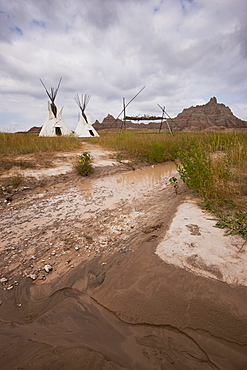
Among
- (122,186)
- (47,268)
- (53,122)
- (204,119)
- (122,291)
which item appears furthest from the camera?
(204,119)

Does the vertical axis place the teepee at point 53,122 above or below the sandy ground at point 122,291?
above

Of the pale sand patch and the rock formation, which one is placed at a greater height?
the rock formation

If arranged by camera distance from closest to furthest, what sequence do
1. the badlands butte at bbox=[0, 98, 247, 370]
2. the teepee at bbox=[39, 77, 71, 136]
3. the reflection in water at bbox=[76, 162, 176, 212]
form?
the badlands butte at bbox=[0, 98, 247, 370] → the reflection in water at bbox=[76, 162, 176, 212] → the teepee at bbox=[39, 77, 71, 136]

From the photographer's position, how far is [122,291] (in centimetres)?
136

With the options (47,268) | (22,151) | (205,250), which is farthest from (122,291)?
(22,151)

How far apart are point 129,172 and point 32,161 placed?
2720 millimetres

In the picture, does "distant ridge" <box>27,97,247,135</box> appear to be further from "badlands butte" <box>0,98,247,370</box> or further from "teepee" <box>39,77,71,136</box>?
"badlands butte" <box>0,98,247,370</box>

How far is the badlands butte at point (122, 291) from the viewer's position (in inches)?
37.6

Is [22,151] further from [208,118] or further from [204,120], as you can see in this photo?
[208,118]

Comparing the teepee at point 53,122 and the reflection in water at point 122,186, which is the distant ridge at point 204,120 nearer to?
the teepee at point 53,122

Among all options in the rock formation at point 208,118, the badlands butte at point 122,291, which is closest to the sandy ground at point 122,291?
the badlands butte at point 122,291

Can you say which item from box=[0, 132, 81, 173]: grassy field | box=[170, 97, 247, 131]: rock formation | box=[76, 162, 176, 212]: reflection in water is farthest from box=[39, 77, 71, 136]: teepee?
box=[170, 97, 247, 131]: rock formation

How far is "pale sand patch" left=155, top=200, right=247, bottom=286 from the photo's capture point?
4.64 feet

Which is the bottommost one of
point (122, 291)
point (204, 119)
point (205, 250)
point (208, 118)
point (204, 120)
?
point (122, 291)
